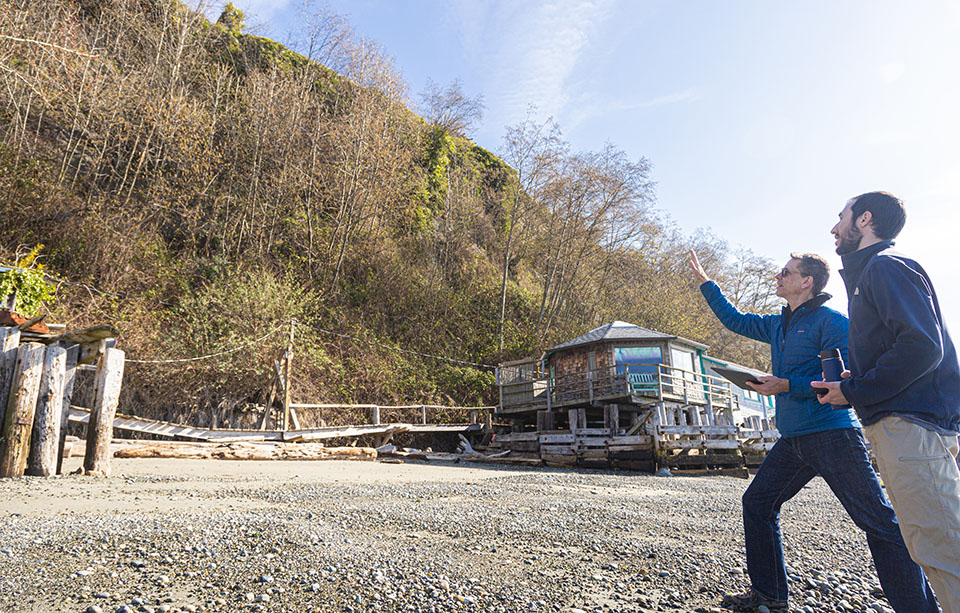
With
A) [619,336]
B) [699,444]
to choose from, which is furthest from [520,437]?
[619,336]

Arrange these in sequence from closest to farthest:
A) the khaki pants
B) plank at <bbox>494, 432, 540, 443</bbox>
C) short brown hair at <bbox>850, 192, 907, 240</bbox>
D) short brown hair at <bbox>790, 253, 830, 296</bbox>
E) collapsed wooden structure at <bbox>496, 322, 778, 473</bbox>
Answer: the khaki pants, short brown hair at <bbox>850, 192, 907, 240</bbox>, short brown hair at <bbox>790, 253, 830, 296</bbox>, collapsed wooden structure at <bbox>496, 322, 778, 473</bbox>, plank at <bbox>494, 432, 540, 443</bbox>

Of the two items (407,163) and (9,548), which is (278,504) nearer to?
(9,548)

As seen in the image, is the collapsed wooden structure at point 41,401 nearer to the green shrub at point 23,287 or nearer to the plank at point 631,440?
the green shrub at point 23,287

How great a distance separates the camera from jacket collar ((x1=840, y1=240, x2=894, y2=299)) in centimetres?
242

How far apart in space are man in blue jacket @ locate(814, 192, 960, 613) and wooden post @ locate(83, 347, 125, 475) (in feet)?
27.9

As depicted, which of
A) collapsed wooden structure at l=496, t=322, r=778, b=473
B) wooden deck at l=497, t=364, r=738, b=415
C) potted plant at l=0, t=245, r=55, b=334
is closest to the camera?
potted plant at l=0, t=245, r=55, b=334

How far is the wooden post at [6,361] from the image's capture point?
6262 mm

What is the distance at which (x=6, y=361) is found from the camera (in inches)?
252

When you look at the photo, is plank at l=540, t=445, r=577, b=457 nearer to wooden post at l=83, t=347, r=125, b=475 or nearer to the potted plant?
wooden post at l=83, t=347, r=125, b=475

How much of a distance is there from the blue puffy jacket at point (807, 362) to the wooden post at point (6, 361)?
325 inches

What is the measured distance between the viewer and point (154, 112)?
17578 mm

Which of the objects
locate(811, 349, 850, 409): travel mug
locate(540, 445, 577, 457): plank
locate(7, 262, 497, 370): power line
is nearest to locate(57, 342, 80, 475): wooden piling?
locate(7, 262, 497, 370): power line

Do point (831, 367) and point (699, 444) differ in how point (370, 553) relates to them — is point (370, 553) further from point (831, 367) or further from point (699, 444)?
point (699, 444)

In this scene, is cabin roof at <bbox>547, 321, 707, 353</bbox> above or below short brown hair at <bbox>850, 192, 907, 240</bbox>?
above
